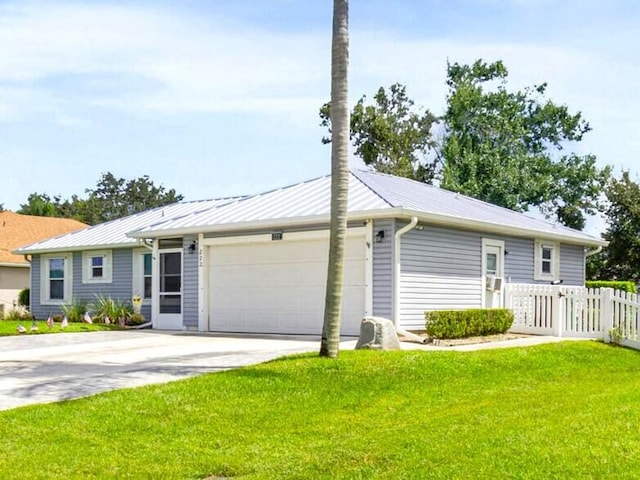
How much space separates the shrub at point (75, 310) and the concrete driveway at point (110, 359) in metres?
5.84

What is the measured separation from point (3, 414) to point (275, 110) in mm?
14899

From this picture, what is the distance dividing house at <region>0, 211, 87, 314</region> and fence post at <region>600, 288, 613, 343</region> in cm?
2080

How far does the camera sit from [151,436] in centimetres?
745

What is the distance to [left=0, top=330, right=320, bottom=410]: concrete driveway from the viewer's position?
9508 millimetres

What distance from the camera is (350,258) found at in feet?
52.1

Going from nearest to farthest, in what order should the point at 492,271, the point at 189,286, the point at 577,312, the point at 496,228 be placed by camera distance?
the point at 577,312 < the point at 496,228 < the point at 492,271 < the point at 189,286

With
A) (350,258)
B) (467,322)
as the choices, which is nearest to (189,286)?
(350,258)

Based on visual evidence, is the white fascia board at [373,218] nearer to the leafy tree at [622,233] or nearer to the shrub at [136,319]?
the shrub at [136,319]

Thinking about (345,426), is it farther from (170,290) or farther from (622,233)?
(622,233)

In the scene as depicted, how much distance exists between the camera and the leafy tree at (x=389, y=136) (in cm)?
4219

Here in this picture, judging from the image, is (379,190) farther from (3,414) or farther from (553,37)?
(3,414)

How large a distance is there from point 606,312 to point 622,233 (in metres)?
18.1

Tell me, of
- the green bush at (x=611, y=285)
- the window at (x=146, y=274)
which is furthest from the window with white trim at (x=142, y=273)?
the green bush at (x=611, y=285)

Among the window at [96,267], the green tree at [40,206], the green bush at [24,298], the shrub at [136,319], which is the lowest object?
the shrub at [136,319]
